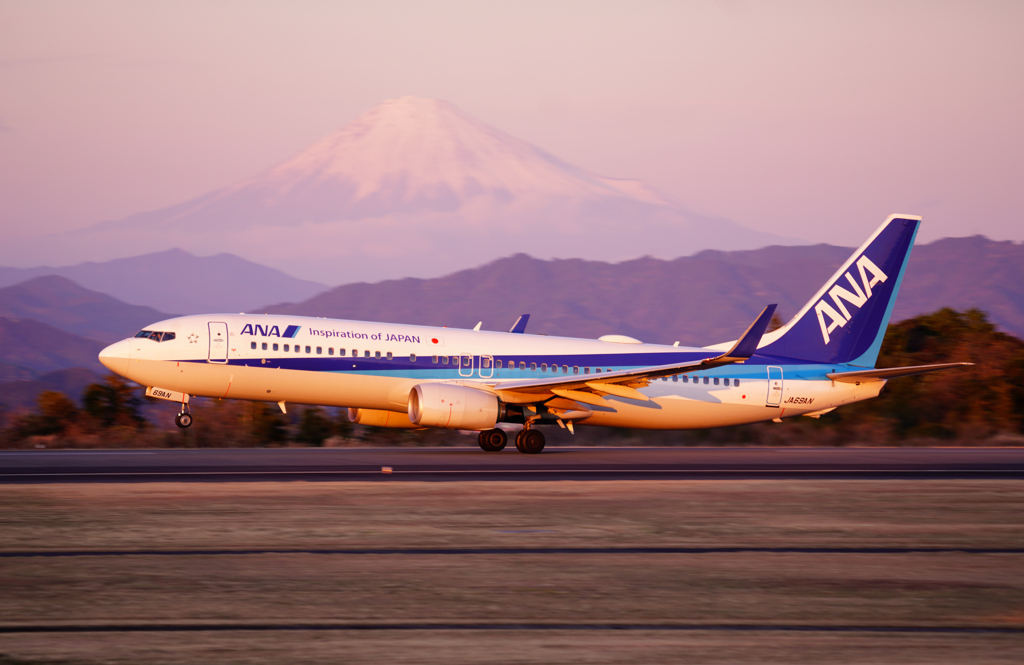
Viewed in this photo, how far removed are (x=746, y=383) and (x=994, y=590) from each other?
23192 millimetres

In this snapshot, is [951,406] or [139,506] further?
[951,406]

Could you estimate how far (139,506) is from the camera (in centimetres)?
1502

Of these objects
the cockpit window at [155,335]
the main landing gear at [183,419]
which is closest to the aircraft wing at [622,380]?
the main landing gear at [183,419]

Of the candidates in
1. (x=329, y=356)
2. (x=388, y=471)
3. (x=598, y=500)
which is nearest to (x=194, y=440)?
(x=329, y=356)

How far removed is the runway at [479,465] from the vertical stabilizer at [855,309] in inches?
162

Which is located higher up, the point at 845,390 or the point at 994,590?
the point at 845,390

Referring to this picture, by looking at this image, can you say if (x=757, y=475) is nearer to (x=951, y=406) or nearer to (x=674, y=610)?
(x=674, y=610)

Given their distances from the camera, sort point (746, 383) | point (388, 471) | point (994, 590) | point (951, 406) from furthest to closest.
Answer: point (951, 406) < point (746, 383) < point (388, 471) < point (994, 590)

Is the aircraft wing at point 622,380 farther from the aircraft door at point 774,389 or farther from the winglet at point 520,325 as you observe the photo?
the aircraft door at point 774,389

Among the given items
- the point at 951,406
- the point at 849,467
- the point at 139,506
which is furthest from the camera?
the point at 951,406

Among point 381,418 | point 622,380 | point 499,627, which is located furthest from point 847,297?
point 499,627

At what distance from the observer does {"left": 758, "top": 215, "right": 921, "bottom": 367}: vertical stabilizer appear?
33.8 m

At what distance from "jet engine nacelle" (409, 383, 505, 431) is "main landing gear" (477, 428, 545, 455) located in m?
1.32

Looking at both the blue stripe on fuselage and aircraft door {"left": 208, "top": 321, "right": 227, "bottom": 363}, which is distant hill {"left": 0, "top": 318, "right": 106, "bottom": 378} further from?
the blue stripe on fuselage
